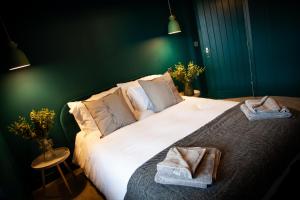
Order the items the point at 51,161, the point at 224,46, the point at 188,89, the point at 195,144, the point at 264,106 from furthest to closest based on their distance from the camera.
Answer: the point at 224,46, the point at 188,89, the point at 51,161, the point at 264,106, the point at 195,144

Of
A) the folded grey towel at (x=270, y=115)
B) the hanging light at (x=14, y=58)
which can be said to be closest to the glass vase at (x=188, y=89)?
the folded grey towel at (x=270, y=115)

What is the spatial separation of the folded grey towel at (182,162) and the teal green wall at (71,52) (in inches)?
70.5

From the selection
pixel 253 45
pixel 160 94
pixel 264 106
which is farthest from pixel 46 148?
pixel 253 45

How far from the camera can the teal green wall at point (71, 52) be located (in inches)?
94.8

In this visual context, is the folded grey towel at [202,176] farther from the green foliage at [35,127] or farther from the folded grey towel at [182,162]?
the green foliage at [35,127]

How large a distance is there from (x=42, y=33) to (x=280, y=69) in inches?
134

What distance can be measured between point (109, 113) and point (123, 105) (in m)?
0.20

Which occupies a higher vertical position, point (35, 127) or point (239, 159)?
point (35, 127)

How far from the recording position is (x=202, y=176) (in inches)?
48.8

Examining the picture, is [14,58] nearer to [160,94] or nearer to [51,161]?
[51,161]

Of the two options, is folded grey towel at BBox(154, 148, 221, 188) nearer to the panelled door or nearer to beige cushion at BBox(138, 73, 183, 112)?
beige cushion at BBox(138, 73, 183, 112)

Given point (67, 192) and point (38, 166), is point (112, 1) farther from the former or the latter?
point (67, 192)

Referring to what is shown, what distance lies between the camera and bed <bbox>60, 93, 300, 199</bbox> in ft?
4.13

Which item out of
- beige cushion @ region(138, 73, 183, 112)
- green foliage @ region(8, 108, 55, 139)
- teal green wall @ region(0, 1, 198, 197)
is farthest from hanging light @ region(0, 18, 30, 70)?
beige cushion @ region(138, 73, 183, 112)
